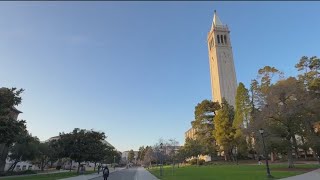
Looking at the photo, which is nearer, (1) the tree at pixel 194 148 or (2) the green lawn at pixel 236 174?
(2) the green lawn at pixel 236 174

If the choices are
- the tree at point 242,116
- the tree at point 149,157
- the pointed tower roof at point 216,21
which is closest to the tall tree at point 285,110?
the tree at point 242,116

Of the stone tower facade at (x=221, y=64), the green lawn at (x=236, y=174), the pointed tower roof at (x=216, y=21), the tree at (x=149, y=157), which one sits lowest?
the green lawn at (x=236, y=174)

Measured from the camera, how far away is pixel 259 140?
133ft

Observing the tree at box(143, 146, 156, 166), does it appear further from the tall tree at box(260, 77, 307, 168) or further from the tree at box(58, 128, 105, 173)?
the tall tree at box(260, 77, 307, 168)

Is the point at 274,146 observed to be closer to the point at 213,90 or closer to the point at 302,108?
the point at 302,108

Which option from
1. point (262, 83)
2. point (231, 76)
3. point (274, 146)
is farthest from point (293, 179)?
point (231, 76)

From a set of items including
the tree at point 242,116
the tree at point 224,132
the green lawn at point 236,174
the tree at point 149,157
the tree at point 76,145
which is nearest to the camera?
the green lawn at point 236,174

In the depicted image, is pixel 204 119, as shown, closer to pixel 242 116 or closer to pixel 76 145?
pixel 242 116

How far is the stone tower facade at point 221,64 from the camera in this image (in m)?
95.4

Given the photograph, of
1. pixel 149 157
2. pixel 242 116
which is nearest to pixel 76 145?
pixel 242 116

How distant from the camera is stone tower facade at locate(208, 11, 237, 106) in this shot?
95.4 meters

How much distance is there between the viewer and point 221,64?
99500 mm

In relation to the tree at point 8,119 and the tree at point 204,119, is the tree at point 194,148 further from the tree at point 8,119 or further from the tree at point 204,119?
the tree at point 8,119

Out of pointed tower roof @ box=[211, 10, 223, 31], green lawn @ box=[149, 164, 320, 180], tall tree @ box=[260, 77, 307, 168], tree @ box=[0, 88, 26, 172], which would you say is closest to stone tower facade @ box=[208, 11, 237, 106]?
pointed tower roof @ box=[211, 10, 223, 31]
